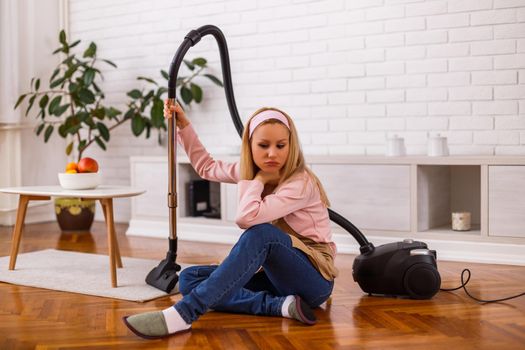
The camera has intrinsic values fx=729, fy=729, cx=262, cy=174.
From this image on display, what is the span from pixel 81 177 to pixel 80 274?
0.52m

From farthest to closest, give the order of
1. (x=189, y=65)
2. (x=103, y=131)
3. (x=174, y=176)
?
1. (x=103, y=131)
2. (x=189, y=65)
3. (x=174, y=176)

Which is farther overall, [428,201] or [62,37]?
[62,37]

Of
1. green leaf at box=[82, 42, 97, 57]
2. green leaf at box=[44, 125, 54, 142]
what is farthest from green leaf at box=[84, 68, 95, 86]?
green leaf at box=[44, 125, 54, 142]

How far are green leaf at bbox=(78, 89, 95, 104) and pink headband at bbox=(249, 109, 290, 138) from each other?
3280mm

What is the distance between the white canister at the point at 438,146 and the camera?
14.5 feet

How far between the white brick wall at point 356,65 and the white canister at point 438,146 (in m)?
0.32

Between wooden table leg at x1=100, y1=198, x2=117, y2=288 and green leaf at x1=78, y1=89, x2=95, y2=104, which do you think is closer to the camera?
wooden table leg at x1=100, y1=198, x2=117, y2=288

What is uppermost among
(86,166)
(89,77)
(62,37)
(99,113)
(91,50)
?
(62,37)

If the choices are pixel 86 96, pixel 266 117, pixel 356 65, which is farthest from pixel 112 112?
pixel 266 117

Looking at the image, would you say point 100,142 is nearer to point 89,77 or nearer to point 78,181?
point 89,77

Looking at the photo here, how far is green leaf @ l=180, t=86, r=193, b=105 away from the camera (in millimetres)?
5537

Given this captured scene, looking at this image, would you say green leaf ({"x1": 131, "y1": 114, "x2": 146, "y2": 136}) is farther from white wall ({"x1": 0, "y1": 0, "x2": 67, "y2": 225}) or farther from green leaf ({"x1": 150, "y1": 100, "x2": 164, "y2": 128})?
white wall ({"x1": 0, "y1": 0, "x2": 67, "y2": 225})

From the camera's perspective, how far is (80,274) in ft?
12.7

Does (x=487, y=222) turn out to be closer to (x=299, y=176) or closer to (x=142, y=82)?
(x=299, y=176)
